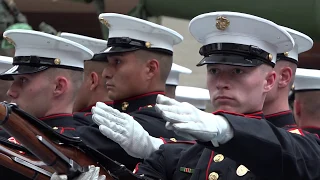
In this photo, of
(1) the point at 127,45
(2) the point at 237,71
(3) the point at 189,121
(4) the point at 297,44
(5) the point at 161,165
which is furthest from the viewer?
(1) the point at 127,45

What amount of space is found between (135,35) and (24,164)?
1.49 meters

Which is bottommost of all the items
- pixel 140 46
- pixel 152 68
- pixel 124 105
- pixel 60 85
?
pixel 124 105

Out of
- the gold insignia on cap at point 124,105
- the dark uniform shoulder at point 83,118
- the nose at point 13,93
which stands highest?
the nose at point 13,93

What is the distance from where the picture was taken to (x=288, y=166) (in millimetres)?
3334

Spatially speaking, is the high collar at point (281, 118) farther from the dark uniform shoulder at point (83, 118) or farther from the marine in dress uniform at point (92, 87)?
the marine in dress uniform at point (92, 87)

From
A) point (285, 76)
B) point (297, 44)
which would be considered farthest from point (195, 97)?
point (285, 76)

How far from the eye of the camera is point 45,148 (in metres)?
3.34

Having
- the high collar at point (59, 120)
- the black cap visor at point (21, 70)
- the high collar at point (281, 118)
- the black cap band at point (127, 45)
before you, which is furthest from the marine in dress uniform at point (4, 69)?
the high collar at point (281, 118)

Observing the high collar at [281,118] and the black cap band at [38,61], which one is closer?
the high collar at [281,118]

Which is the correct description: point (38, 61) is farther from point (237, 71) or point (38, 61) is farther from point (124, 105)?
point (237, 71)

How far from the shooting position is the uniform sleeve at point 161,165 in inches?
153

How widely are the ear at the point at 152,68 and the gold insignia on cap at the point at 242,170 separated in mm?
1480

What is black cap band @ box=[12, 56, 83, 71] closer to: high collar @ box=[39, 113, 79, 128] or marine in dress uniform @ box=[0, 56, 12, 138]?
high collar @ box=[39, 113, 79, 128]

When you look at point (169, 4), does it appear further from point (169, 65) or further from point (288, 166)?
point (288, 166)
